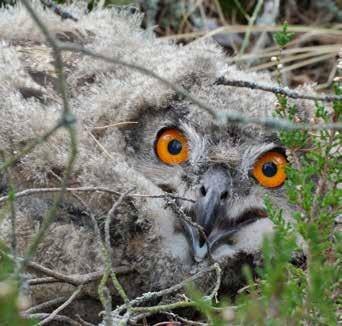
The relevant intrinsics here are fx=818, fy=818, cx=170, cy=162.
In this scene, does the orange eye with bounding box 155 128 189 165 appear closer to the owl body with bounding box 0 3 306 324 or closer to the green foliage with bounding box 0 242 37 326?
the owl body with bounding box 0 3 306 324

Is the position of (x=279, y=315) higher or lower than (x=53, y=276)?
higher

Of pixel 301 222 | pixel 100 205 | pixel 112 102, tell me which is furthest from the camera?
pixel 112 102

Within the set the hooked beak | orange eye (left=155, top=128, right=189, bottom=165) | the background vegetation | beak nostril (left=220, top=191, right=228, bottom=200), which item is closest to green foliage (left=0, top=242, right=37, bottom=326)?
the background vegetation

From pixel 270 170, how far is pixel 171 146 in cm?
42

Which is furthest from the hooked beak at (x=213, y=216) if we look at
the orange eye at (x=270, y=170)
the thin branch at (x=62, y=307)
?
the thin branch at (x=62, y=307)

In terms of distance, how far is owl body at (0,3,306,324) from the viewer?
305 cm

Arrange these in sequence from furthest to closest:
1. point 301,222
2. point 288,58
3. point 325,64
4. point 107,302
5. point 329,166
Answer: point 325,64 < point 288,58 < point 329,166 < point 301,222 < point 107,302

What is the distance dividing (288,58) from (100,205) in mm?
2699

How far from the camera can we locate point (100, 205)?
308cm

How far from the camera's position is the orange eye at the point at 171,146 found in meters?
3.33

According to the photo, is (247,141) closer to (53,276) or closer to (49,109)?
(49,109)

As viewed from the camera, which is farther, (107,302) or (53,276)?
(53,276)

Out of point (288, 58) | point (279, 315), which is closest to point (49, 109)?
point (279, 315)

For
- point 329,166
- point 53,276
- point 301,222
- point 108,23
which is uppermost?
point 108,23
